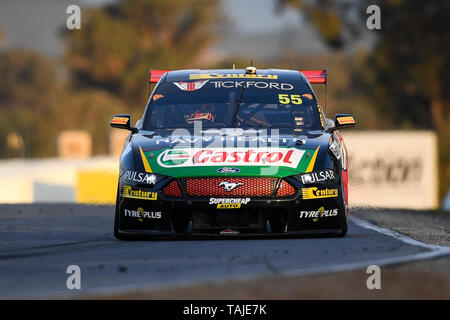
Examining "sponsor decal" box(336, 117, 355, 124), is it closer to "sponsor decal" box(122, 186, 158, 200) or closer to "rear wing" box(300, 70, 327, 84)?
"rear wing" box(300, 70, 327, 84)

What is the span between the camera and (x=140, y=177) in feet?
31.2

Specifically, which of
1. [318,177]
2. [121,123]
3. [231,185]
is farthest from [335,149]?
[121,123]

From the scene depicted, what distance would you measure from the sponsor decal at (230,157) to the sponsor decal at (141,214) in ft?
1.38

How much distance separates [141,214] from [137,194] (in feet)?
0.58

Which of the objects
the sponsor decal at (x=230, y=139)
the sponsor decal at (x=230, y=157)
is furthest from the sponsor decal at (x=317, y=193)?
the sponsor decal at (x=230, y=139)

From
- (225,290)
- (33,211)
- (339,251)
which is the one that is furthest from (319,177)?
(33,211)

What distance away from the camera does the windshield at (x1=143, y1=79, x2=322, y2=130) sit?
35.0 feet

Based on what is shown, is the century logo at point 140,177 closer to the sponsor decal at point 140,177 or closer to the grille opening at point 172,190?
the sponsor decal at point 140,177

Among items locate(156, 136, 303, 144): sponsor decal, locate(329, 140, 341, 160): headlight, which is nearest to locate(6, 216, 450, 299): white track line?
locate(329, 140, 341, 160): headlight

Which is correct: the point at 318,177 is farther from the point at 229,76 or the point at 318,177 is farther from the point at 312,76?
the point at 312,76

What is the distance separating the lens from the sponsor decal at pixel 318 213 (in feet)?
30.8

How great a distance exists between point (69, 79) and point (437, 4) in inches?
1704

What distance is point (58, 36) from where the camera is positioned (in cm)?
8500

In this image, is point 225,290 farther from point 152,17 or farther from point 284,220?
point 152,17
